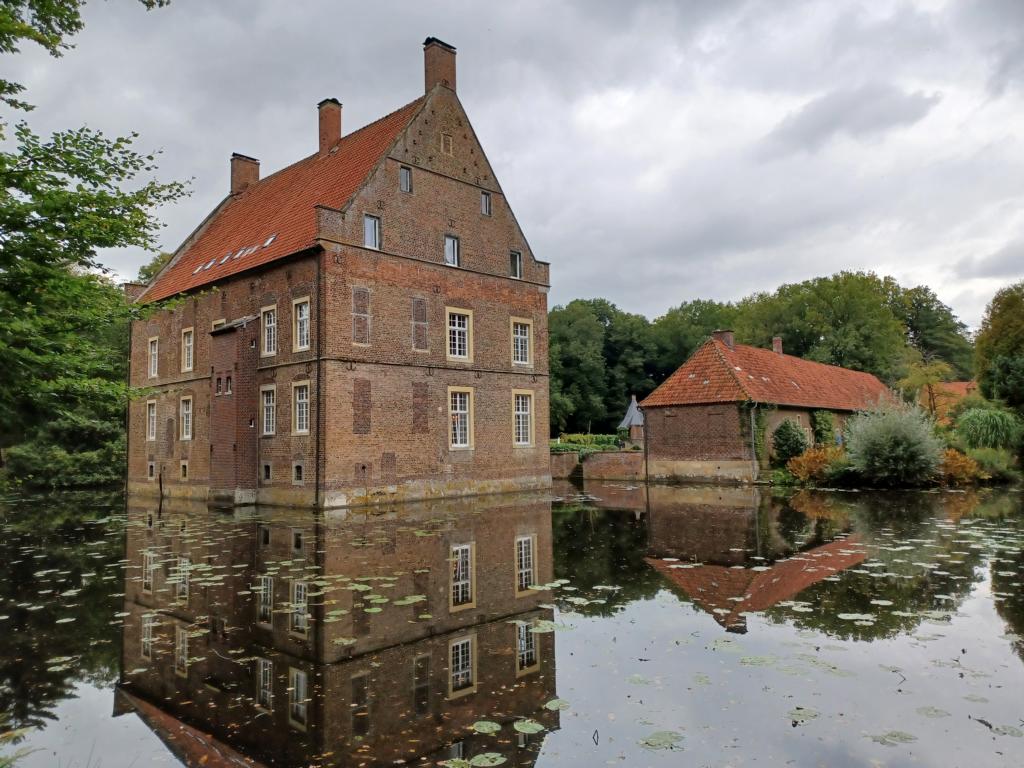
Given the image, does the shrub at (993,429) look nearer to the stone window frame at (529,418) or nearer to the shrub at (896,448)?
the shrub at (896,448)

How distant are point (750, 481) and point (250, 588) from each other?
22.8 metres

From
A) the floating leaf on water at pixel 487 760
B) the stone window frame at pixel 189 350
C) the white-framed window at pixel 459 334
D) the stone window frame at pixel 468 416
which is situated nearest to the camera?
the floating leaf on water at pixel 487 760

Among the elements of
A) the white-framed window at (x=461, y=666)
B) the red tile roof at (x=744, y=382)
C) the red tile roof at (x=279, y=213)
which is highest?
the red tile roof at (x=279, y=213)

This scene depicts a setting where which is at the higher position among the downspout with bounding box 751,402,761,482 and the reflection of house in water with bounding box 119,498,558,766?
the downspout with bounding box 751,402,761,482

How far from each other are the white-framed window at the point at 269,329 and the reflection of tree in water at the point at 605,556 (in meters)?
10.6

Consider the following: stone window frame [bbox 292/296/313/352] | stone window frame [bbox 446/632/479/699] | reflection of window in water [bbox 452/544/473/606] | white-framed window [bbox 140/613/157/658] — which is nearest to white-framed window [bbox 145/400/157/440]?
stone window frame [bbox 292/296/313/352]

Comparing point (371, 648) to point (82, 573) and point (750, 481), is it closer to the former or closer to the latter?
point (82, 573)

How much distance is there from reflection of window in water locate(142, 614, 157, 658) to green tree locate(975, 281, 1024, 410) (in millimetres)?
31268

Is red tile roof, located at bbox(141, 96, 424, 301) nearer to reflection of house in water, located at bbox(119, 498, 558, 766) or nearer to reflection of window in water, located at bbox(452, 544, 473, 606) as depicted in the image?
reflection of window in water, located at bbox(452, 544, 473, 606)

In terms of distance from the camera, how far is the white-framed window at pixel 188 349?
1024 inches

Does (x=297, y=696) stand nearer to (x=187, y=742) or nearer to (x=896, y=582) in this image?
(x=187, y=742)

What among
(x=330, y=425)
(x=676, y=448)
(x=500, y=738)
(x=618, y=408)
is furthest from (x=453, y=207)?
(x=618, y=408)

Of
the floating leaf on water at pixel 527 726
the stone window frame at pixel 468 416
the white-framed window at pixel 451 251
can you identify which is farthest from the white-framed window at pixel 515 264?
the floating leaf on water at pixel 527 726

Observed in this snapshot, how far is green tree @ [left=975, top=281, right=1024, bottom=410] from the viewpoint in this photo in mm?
28453
